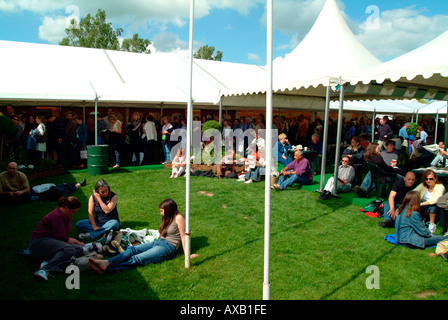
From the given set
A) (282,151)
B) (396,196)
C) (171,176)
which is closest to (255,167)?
(282,151)

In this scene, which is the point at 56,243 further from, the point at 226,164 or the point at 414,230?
the point at 226,164

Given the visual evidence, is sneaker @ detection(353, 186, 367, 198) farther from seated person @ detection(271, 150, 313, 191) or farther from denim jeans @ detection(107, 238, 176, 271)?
denim jeans @ detection(107, 238, 176, 271)

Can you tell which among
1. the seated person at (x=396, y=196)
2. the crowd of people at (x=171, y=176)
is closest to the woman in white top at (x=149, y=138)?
the crowd of people at (x=171, y=176)

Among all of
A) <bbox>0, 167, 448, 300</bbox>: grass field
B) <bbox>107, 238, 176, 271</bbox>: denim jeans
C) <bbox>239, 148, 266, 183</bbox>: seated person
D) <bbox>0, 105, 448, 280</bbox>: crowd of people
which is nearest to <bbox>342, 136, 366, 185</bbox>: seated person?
<bbox>0, 105, 448, 280</bbox>: crowd of people

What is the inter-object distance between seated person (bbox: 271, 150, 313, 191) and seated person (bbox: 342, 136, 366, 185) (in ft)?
3.88

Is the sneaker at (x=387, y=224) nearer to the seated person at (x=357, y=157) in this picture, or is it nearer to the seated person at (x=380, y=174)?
the seated person at (x=380, y=174)

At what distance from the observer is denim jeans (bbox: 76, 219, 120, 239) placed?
17.4 ft

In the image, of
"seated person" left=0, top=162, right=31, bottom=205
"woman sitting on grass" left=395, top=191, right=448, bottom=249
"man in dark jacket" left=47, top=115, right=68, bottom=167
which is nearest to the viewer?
"woman sitting on grass" left=395, top=191, right=448, bottom=249

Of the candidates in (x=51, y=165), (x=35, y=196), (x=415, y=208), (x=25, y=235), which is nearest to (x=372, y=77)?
(x=415, y=208)

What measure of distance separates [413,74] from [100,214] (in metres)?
6.02

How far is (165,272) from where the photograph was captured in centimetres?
413

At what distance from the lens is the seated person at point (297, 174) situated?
8.66 meters

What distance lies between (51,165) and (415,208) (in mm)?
9935

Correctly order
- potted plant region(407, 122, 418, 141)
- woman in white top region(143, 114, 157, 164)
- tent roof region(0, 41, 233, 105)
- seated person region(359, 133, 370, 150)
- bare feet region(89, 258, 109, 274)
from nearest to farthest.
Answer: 1. bare feet region(89, 258, 109, 274)
2. seated person region(359, 133, 370, 150)
3. tent roof region(0, 41, 233, 105)
4. woman in white top region(143, 114, 157, 164)
5. potted plant region(407, 122, 418, 141)
